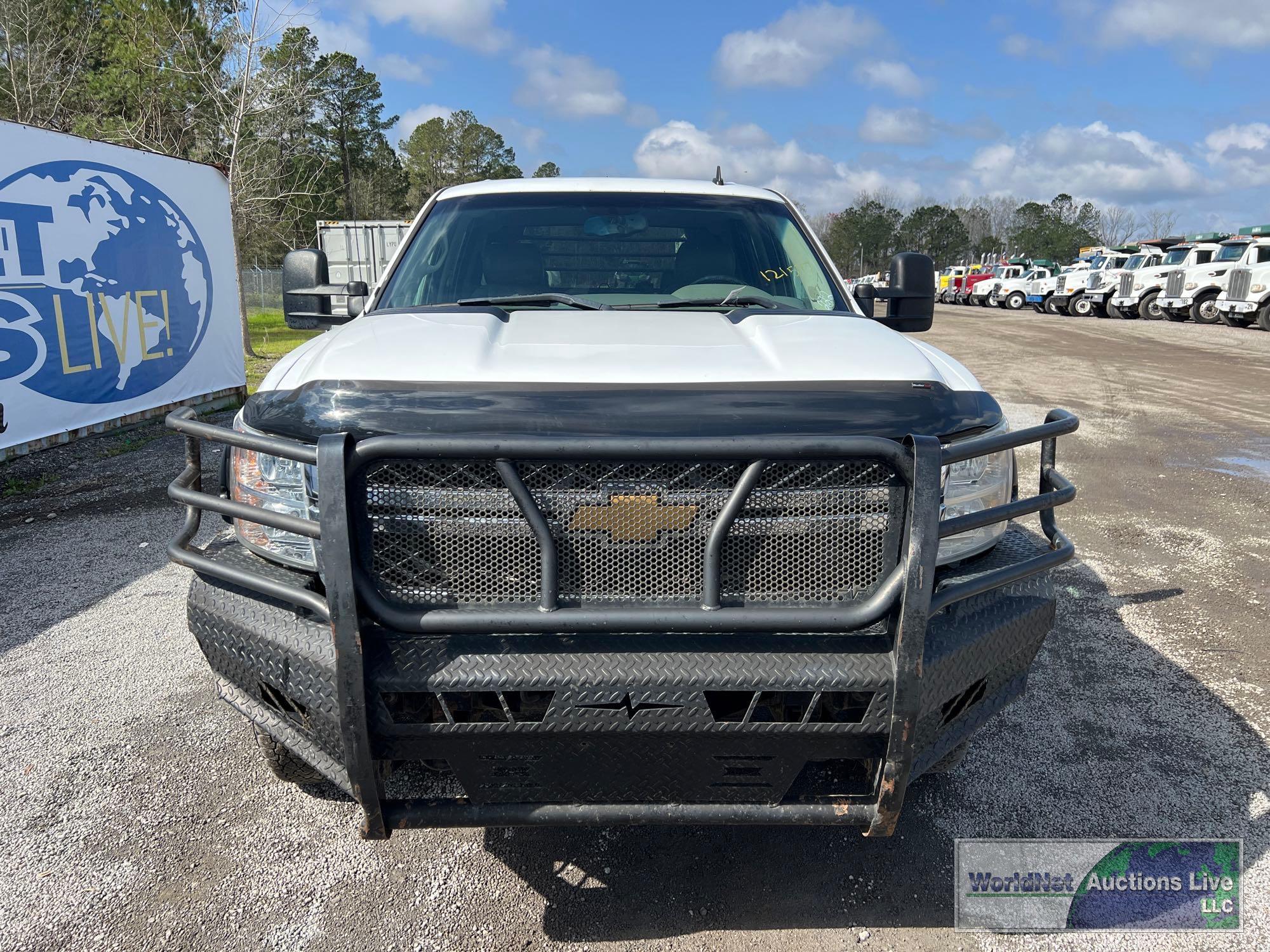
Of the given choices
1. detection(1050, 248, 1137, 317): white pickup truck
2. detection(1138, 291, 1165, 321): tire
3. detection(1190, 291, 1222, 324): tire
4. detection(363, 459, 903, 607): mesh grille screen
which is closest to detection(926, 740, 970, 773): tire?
detection(363, 459, 903, 607): mesh grille screen

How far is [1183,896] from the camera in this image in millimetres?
2588

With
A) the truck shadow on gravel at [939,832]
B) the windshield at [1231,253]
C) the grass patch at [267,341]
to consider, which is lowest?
the truck shadow on gravel at [939,832]

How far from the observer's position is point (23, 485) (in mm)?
7195

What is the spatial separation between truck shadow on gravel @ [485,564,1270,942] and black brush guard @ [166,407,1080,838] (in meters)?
0.58

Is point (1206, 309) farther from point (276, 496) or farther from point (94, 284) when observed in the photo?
point (276, 496)

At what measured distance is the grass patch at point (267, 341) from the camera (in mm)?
13028

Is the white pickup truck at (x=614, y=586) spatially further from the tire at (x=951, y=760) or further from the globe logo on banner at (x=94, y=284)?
the globe logo on banner at (x=94, y=284)

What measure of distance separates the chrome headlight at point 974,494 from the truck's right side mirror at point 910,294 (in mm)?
1381

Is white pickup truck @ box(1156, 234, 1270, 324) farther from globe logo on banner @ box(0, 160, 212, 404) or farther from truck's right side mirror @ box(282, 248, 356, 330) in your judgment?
truck's right side mirror @ box(282, 248, 356, 330)

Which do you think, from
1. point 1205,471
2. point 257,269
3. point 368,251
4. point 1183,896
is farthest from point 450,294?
point 257,269

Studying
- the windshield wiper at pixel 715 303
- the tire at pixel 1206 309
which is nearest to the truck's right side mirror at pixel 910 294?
the windshield wiper at pixel 715 303

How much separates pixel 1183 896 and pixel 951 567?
1.30m

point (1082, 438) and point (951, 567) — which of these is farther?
point (1082, 438)

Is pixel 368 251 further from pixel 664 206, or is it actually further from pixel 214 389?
pixel 664 206
